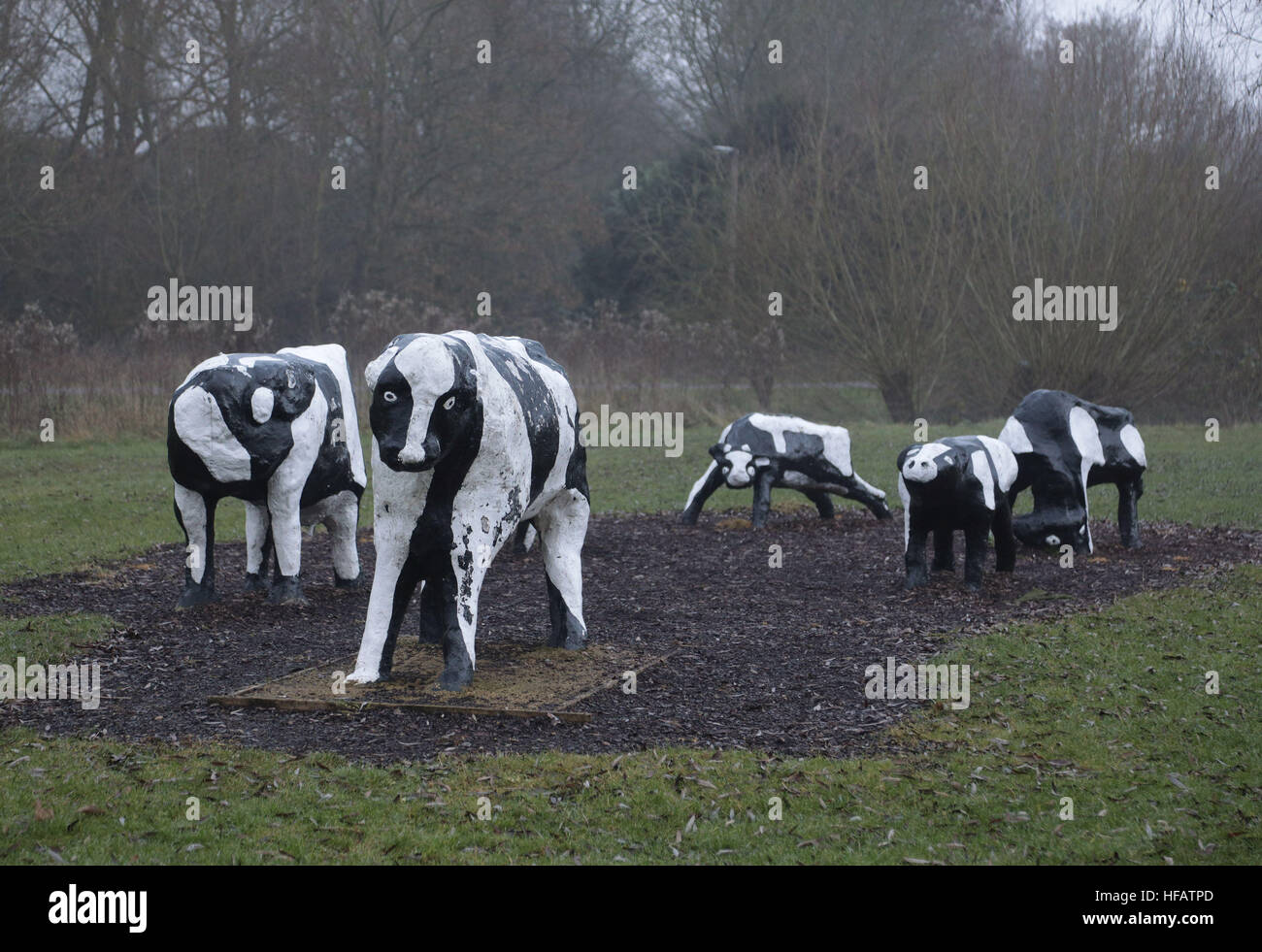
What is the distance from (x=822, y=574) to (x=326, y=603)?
14.0 feet

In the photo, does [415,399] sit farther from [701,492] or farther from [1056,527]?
[701,492]

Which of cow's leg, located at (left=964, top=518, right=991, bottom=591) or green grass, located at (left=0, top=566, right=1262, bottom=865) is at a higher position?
cow's leg, located at (left=964, top=518, right=991, bottom=591)

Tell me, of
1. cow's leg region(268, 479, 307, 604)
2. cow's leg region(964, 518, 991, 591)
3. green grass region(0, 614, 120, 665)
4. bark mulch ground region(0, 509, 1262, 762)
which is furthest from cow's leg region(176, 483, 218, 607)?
cow's leg region(964, 518, 991, 591)

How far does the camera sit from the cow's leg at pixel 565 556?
8070 mm

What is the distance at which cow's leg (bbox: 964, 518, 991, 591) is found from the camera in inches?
416

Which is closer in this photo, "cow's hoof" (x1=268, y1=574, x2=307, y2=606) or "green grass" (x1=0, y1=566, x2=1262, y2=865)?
"green grass" (x1=0, y1=566, x2=1262, y2=865)

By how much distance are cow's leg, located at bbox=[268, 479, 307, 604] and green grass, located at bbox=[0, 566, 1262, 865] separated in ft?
10.4

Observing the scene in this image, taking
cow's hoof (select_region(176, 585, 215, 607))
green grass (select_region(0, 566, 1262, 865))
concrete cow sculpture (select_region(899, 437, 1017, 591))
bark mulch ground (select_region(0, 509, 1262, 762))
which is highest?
concrete cow sculpture (select_region(899, 437, 1017, 591))

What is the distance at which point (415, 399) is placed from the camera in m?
6.39

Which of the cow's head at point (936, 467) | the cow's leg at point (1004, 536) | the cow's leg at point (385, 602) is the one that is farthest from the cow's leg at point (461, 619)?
the cow's leg at point (1004, 536)

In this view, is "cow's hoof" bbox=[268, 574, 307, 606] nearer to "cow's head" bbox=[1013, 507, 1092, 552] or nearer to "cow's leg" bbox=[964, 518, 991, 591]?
"cow's leg" bbox=[964, 518, 991, 591]

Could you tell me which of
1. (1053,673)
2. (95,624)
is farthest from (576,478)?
(95,624)

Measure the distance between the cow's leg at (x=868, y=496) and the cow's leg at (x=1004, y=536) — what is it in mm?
3088

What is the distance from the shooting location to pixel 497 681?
7484mm
